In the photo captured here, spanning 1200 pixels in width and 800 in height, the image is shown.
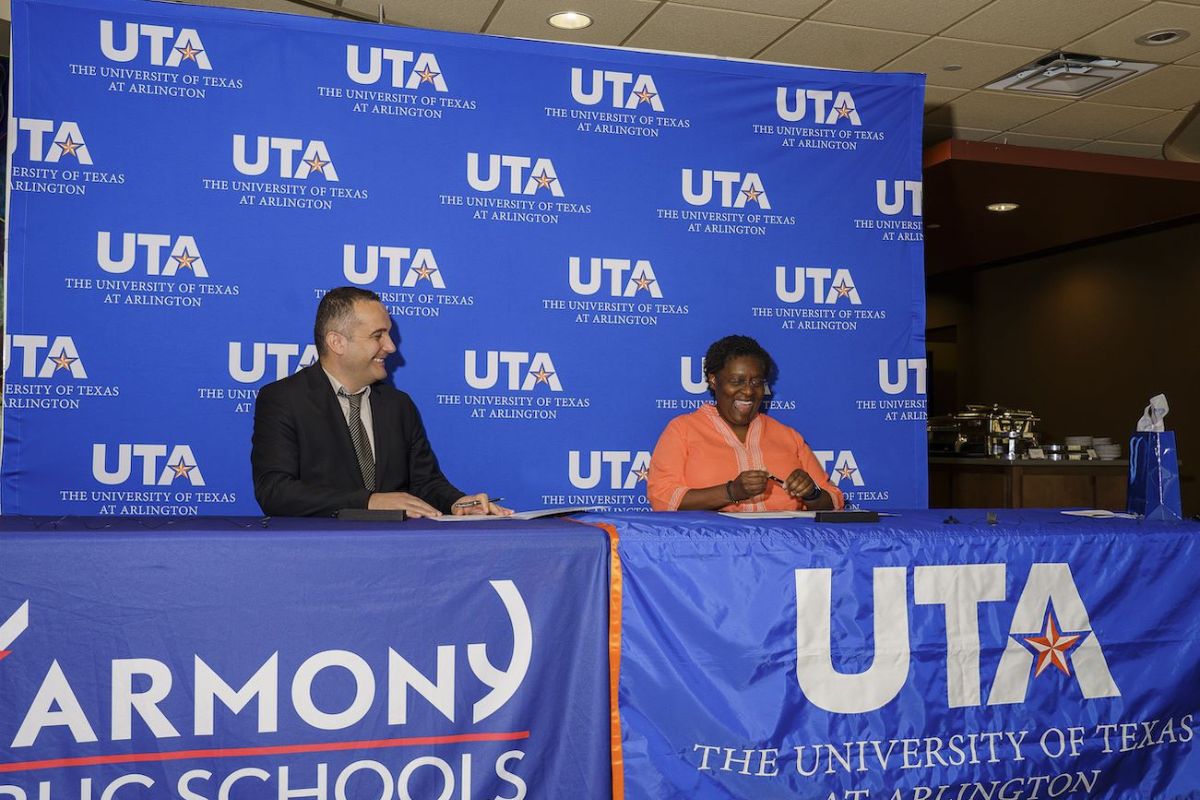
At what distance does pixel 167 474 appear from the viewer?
320cm

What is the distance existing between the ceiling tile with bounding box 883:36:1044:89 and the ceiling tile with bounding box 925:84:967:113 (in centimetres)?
9

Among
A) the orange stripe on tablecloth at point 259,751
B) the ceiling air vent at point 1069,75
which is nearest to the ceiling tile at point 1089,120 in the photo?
the ceiling air vent at point 1069,75

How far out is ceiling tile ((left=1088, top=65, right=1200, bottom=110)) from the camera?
17.0ft

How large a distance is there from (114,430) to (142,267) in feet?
1.80

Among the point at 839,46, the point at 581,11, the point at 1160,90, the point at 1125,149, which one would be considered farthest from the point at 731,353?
the point at 1125,149

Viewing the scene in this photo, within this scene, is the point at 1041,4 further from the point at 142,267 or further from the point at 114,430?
the point at 114,430

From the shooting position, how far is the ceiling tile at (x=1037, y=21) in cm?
433

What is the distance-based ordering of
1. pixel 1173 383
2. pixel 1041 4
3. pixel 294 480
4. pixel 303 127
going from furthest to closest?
pixel 1173 383 → pixel 1041 4 → pixel 303 127 → pixel 294 480

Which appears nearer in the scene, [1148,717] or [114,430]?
[1148,717]

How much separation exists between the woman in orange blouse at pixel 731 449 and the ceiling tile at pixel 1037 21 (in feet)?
7.72

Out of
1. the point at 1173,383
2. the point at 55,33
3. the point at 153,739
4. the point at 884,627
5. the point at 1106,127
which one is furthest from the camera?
the point at 1173,383

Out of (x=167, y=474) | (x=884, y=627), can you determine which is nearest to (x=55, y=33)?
(x=167, y=474)

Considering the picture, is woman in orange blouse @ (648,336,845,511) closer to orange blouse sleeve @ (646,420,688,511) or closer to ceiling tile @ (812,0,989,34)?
orange blouse sleeve @ (646,420,688,511)

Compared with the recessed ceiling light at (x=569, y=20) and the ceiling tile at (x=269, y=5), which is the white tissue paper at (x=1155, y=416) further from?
the ceiling tile at (x=269, y=5)
